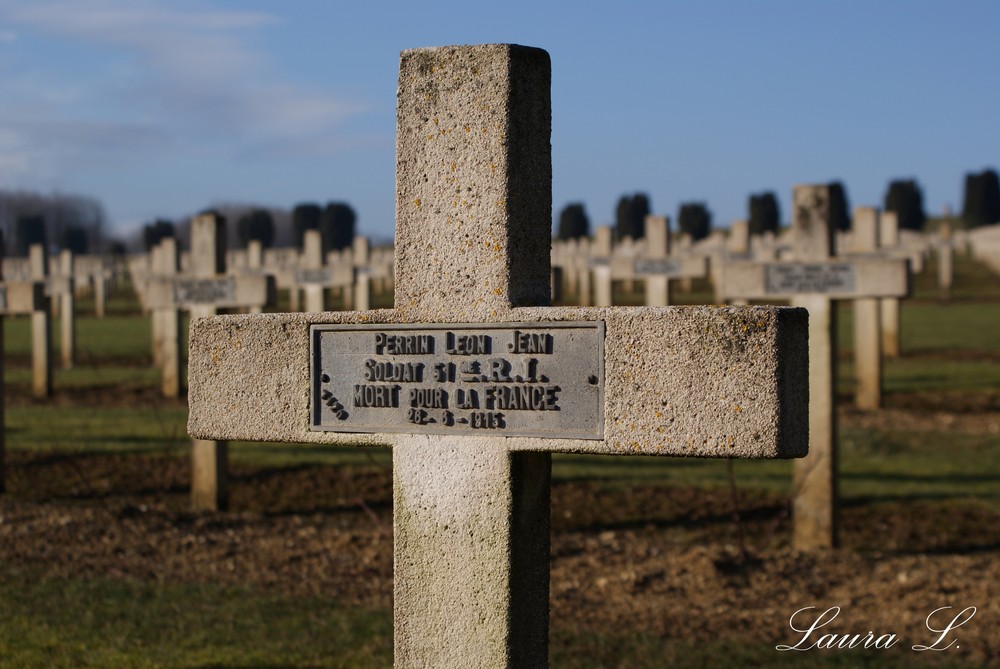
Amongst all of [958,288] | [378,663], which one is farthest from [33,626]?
[958,288]

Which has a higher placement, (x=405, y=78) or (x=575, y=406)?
(x=405, y=78)

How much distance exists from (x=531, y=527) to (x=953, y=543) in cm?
563

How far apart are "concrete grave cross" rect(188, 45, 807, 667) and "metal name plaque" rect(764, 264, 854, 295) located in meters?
5.06

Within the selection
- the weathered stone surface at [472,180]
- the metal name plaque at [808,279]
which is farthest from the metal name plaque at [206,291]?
the weathered stone surface at [472,180]

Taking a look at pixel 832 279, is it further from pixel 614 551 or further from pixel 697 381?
pixel 697 381

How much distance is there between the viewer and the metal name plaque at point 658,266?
17281 millimetres

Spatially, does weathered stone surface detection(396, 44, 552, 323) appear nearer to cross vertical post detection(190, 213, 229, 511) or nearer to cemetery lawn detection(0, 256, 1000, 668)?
cemetery lawn detection(0, 256, 1000, 668)

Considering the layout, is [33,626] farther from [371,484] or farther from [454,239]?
[371,484]

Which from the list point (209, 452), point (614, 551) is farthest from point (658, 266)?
point (614, 551)

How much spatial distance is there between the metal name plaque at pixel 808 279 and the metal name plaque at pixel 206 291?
13.1 feet

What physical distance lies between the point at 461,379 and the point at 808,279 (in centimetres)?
537

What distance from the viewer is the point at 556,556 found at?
25.5 feet

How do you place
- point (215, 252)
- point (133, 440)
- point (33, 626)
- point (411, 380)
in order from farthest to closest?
point (133, 440)
point (215, 252)
point (33, 626)
point (411, 380)

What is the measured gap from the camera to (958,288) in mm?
47156
